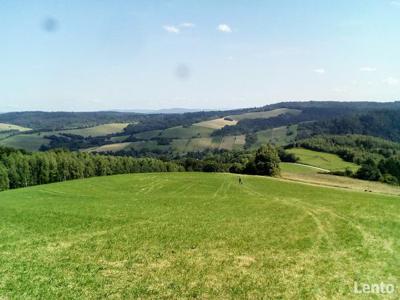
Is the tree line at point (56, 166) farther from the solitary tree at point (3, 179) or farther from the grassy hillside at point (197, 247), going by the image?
the grassy hillside at point (197, 247)

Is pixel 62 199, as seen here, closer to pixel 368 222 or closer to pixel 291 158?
pixel 368 222

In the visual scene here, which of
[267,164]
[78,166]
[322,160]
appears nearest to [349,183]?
[267,164]

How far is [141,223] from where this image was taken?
40531mm

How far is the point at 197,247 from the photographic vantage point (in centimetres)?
3116

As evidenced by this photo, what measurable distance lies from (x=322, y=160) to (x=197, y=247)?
137 meters

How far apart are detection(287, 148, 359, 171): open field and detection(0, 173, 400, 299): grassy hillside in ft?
308

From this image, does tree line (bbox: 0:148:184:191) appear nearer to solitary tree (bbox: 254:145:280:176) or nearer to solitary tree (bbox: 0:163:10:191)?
solitary tree (bbox: 0:163:10:191)

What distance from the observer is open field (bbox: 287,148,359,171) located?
144500mm

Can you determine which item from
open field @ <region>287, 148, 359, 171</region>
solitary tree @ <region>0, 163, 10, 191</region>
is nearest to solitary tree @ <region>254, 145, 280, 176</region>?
open field @ <region>287, 148, 359, 171</region>

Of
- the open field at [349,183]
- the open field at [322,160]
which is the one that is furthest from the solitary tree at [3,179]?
the open field at [322,160]

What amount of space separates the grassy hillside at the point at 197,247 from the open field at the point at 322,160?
93.8 metres

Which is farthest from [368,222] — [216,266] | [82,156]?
[82,156]

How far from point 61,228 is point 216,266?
791 inches

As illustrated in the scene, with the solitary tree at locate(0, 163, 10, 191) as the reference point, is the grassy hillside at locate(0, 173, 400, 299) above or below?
above
